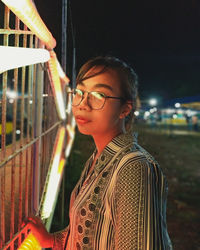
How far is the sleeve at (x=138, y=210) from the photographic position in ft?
3.22

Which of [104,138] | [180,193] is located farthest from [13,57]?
[180,193]

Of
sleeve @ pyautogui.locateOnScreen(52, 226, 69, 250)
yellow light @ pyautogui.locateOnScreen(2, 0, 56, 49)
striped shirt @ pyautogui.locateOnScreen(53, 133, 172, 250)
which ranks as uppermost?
yellow light @ pyautogui.locateOnScreen(2, 0, 56, 49)

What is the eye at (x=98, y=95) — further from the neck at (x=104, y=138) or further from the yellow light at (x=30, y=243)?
the yellow light at (x=30, y=243)

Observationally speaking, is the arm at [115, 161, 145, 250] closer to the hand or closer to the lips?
the lips

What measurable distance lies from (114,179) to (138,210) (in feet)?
0.50

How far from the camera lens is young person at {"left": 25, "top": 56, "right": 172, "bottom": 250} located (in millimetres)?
996

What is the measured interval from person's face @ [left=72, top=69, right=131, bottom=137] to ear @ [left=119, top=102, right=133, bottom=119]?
0.02m

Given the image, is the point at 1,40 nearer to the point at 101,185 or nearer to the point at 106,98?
the point at 106,98

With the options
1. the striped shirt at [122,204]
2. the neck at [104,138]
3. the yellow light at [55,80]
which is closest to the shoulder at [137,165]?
the striped shirt at [122,204]

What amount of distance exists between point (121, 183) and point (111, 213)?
0.14 m

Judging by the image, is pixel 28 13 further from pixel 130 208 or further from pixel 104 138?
pixel 130 208

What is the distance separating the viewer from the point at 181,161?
10625 mm

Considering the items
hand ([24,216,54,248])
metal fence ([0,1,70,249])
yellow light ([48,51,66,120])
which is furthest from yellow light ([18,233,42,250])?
yellow light ([48,51,66,120])

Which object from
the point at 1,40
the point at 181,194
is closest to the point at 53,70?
the point at 1,40
